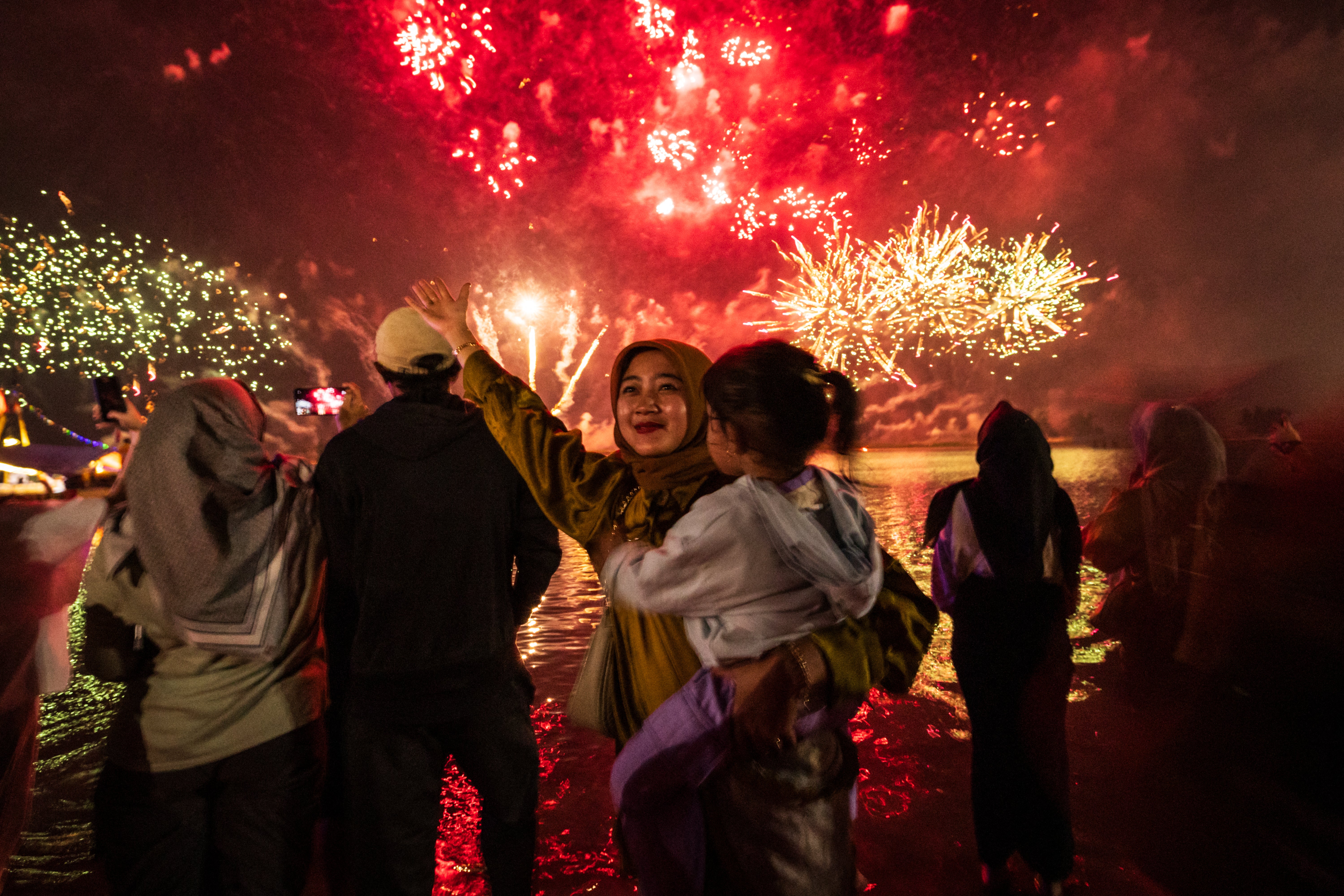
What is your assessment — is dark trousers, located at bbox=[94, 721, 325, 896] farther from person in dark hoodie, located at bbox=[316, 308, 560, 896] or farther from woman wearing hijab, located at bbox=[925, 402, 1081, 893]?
woman wearing hijab, located at bbox=[925, 402, 1081, 893]

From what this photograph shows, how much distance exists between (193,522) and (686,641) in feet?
4.58

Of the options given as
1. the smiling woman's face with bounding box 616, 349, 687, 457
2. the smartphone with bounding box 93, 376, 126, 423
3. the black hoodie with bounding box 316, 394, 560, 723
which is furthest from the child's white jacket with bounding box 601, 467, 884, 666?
the smartphone with bounding box 93, 376, 126, 423

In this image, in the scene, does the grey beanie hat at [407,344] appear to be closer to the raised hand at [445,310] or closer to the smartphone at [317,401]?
the raised hand at [445,310]

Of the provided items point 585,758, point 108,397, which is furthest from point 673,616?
point 585,758

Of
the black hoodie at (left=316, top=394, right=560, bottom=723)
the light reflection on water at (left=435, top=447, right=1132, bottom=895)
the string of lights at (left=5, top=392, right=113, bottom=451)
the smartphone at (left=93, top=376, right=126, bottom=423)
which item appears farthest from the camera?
the string of lights at (left=5, top=392, right=113, bottom=451)

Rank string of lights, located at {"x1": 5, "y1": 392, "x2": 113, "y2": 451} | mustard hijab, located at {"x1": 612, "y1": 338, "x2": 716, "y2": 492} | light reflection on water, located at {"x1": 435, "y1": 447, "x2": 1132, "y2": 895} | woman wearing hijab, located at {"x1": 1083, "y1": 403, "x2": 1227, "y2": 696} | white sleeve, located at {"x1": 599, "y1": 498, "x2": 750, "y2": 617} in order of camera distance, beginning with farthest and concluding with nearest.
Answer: string of lights, located at {"x1": 5, "y1": 392, "x2": 113, "y2": 451} → woman wearing hijab, located at {"x1": 1083, "y1": 403, "x2": 1227, "y2": 696} → light reflection on water, located at {"x1": 435, "y1": 447, "x2": 1132, "y2": 895} → mustard hijab, located at {"x1": 612, "y1": 338, "x2": 716, "y2": 492} → white sleeve, located at {"x1": 599, "y1": 498, "x2": 750, "y2": 617}

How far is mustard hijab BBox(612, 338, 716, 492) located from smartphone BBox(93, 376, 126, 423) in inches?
80.2

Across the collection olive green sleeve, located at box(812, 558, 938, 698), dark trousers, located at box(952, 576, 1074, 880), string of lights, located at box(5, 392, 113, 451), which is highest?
string of lights, located at box(5, 392, 113, 451)

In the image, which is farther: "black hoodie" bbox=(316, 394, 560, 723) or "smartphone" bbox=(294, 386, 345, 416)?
"smartphone" bbox=(294, 386, 345, 416)

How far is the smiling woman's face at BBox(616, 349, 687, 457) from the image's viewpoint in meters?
1.67

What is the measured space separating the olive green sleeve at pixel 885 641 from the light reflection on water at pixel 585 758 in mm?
291

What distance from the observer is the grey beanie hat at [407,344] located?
79.0 inches

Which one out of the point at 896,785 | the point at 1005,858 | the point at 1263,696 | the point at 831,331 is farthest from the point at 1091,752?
the point at 831,331

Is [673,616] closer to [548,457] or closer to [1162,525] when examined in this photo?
[548,457]
